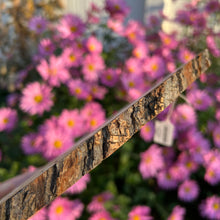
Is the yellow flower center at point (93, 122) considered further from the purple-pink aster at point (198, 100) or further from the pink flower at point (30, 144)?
the purple-pink aster at point (198, 100)

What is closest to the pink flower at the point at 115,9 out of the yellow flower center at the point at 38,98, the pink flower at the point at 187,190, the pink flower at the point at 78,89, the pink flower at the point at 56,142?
the pink flower at the point at 78,89

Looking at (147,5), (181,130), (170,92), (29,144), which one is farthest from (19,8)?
(170,92)

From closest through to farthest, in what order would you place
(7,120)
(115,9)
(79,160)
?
(79,160) → (7,120) → (115,9)

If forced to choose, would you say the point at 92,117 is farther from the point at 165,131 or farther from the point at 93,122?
the point at 165,131

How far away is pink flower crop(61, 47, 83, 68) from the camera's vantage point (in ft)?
2.94

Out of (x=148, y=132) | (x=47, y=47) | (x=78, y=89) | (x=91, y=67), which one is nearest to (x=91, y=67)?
(x=91, y=67)

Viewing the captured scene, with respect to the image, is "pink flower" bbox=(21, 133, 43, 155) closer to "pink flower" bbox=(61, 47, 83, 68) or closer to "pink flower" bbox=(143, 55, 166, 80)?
"pink flower" bbox=(61, 47, 83, 68)

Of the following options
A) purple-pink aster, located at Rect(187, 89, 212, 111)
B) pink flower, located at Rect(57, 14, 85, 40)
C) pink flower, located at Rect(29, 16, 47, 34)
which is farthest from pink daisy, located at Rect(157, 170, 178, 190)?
pink flower, located at Rect(29, 16, 47, 34)

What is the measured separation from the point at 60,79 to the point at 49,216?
1.47 feet

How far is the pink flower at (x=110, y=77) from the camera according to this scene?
3.11 ft

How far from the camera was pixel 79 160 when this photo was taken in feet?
0.71

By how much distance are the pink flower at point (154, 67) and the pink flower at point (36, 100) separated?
0.40 meters

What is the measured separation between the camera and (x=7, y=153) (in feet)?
3.07

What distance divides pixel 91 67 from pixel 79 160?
0.74 metres
